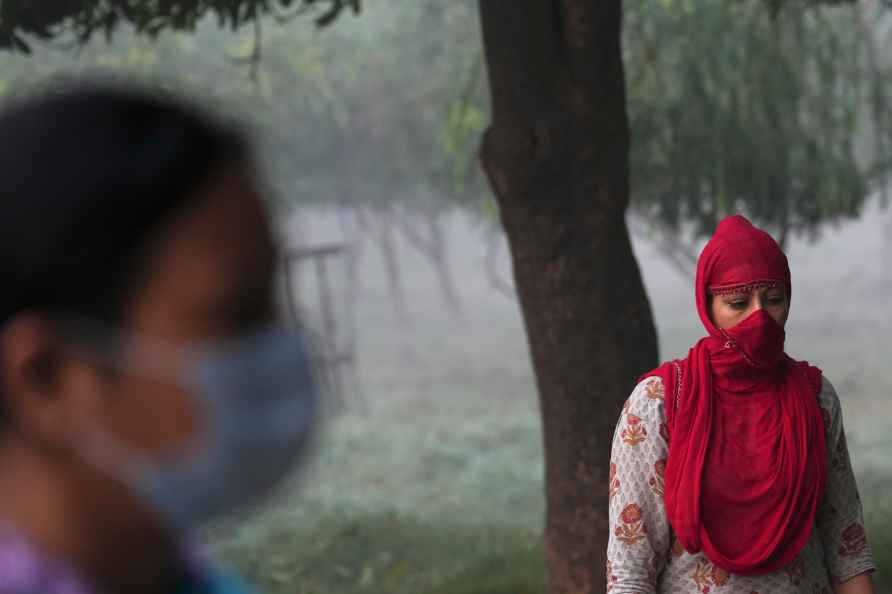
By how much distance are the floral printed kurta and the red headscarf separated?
30mm

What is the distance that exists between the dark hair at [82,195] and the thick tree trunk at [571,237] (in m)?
4.19

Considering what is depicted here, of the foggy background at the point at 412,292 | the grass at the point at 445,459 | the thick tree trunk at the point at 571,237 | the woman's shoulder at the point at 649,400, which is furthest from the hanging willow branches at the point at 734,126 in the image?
the woman's shoulder at the point at 649,400

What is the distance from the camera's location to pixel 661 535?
9.52 ft

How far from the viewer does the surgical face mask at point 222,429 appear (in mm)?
913

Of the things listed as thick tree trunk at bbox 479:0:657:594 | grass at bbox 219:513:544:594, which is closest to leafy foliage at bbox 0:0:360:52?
thick tree trunk at bbox 479:0:657:594

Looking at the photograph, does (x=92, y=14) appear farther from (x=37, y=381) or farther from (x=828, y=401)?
(x=37, y=381)

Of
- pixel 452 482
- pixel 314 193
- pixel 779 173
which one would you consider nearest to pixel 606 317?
pixel 779 173

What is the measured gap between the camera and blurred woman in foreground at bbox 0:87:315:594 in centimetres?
91

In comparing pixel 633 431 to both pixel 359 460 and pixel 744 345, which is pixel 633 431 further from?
pixel 359 460

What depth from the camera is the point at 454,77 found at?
81.2 ft

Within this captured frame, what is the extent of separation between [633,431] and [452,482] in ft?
67.7

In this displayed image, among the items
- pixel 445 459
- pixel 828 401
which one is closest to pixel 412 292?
pixel 445 459

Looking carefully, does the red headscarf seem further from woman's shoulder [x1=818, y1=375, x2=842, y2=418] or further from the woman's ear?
the woman's ear

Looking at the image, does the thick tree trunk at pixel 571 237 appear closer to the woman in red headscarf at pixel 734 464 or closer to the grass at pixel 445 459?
the grass at pixel 445 459
